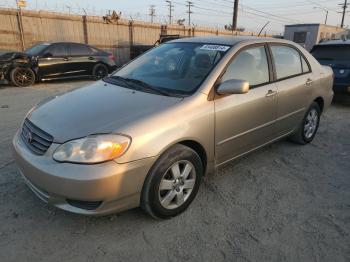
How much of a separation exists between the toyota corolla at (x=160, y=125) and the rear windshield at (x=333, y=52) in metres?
4.37

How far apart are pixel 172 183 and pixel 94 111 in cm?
96

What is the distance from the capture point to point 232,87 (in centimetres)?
297

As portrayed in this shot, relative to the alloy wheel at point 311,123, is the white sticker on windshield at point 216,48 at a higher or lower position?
higher

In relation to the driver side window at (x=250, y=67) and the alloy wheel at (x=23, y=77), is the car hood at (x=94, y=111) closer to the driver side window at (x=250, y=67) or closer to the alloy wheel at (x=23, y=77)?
the driver side window at (x=250, y=67)

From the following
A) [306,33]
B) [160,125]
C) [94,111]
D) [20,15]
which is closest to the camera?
[160,125]

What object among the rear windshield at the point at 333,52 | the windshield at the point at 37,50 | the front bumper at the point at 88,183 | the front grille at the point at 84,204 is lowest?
the front grille at the point at 84,204

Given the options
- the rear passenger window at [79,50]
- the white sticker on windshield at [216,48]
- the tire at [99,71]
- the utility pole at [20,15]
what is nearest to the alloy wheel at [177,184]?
the white sticker on windshield at [216,48]

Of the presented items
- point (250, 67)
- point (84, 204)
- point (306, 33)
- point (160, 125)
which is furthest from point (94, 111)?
point (306, 33)

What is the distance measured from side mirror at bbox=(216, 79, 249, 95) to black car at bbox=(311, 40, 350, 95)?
5.51 meters

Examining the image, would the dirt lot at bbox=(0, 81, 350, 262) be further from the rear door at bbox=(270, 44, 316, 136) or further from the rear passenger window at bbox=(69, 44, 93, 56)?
the rear passenger window at bbox=(69, 44, 93, 56)

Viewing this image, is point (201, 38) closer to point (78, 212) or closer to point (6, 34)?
point (78, 212)

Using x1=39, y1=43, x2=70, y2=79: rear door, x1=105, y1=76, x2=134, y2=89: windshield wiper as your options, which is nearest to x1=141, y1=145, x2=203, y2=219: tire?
x1=105, y1=76, x2=134, y2=89: windshield wiper

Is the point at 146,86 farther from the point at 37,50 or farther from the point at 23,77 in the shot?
the point at 37,50

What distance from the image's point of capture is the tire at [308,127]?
4.66 m
